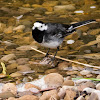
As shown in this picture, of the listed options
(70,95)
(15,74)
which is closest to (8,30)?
(15,74)

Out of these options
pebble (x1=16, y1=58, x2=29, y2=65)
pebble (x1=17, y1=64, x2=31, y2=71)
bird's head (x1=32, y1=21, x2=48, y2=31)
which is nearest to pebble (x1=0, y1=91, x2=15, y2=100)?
pebble (x1=17, y1=64, x2=31, y2=71)

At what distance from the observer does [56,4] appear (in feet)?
25.8

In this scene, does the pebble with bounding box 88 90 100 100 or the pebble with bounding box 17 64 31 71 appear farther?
the pebble with bounding box 17 64 31 71

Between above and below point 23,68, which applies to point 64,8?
above

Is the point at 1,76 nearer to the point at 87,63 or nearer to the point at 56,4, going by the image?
the point at 87,63

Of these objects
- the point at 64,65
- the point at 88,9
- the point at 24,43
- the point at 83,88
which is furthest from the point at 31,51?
the point at 88,9

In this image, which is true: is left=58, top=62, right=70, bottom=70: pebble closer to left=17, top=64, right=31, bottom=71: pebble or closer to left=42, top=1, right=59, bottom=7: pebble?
left=17, top=64, right=31, bottom=71: pebble

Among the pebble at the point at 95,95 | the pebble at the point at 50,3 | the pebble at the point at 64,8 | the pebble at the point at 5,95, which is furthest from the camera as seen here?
the pebble at the point at 50,3

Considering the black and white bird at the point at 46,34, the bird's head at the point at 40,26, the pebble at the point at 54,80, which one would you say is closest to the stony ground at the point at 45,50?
the pebble at the point at 54,80

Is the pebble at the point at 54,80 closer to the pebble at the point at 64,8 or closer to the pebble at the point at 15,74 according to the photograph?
the pebble at the point at 15,74

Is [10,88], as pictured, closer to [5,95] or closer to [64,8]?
[5,95]

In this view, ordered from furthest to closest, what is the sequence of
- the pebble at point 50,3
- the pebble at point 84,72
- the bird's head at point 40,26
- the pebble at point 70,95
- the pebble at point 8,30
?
1. the pebble at point 50,3
2. the pebble at point 8,30
3. the bird's head at point 40,26
4. the pebble at point 84,72
5. the pebble at point 70,95

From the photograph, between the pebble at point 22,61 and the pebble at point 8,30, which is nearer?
the pebble at point 22,61

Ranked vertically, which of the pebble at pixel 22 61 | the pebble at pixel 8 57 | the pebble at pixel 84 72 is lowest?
the pebble at pixel 84 72
